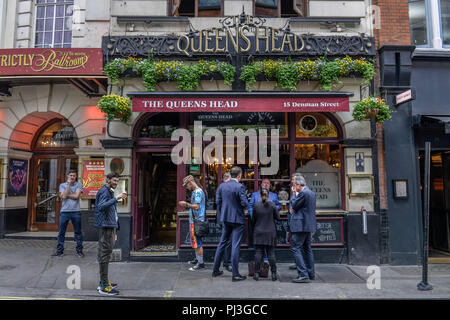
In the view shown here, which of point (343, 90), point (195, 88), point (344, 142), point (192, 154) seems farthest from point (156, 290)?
point (343, 90)

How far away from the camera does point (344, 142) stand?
8.02 meters

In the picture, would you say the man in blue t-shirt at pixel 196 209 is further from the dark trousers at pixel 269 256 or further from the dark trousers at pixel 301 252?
the dark trousers at pixel 301 252

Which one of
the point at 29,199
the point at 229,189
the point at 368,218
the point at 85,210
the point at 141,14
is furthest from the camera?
the point at 29,199

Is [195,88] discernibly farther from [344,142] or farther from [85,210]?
[85,210]

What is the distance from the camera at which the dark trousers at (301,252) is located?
6.30m

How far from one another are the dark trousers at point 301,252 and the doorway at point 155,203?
336 centimetres

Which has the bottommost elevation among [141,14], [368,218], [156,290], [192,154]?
[156,290]

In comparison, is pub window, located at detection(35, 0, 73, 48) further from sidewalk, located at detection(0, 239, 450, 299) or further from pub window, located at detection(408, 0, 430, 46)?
pub window, located at detection(408, 0, 430, 46)

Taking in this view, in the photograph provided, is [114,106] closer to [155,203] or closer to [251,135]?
[251,135]

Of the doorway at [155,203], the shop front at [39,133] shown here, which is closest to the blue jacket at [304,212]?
the doorway at [155,203]

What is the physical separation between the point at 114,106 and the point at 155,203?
433 centimetres

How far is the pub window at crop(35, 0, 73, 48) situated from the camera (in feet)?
35.8

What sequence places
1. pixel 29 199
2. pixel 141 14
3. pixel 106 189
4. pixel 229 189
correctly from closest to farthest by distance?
pixel 106 189 → pixel 229 189 → pixel 141 14 → pixel 29 199

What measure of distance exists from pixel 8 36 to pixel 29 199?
17.9 feet
